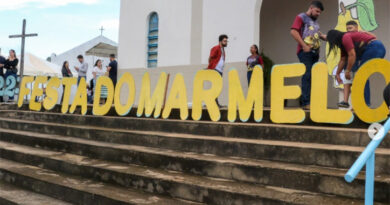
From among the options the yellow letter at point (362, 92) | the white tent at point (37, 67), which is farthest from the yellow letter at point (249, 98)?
the white tent at point (37, 67)

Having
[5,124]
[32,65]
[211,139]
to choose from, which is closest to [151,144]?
[211,139]

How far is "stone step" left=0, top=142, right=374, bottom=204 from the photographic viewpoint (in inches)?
133

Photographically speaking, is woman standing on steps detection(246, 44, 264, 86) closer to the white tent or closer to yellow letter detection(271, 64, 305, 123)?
yellow letter detection(271, 64, 305, 123)

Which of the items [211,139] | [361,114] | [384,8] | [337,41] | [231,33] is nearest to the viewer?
[361,114]

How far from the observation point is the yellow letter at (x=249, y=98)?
525 centimetres

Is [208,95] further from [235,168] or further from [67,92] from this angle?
[67,92]

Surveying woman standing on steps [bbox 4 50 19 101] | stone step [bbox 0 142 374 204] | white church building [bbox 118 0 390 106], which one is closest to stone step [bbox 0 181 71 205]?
stone step [bbox 0 142 374 204]

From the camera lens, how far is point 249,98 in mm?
5395

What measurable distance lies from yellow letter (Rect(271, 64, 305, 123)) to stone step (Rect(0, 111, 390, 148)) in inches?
9.4

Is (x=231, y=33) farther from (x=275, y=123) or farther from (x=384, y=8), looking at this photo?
(x=275, y=123)

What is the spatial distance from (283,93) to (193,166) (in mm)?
1685

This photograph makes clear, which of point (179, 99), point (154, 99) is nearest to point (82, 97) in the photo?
point (154, 99)

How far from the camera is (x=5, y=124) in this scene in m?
8.70

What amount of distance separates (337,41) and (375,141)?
10.2 ft
